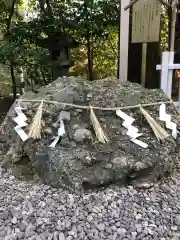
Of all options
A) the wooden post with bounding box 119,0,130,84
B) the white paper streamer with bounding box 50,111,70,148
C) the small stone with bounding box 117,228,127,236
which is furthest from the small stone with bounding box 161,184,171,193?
the wooden post with bounding box 119,0,130,84

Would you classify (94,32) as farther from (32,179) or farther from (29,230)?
(29,230)

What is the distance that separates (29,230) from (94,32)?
251cm

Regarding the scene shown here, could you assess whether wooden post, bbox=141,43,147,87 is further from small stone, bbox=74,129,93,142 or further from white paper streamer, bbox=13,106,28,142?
white paper streamer, bbox=13,106,28,142

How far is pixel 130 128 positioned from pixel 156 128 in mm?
173

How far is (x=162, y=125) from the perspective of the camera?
1882mm

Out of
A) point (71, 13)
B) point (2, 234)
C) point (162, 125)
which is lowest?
point (2, 234)

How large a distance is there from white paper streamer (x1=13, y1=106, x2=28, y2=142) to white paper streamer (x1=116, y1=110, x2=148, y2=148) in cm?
61

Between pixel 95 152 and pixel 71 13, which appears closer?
pixel 95 152

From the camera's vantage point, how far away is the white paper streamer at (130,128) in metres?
1.71

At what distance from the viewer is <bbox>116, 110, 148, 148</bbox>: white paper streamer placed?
1.71 metres

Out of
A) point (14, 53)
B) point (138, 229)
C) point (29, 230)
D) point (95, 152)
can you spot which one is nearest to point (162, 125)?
point (95, 152)

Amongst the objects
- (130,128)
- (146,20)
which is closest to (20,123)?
(130,128)

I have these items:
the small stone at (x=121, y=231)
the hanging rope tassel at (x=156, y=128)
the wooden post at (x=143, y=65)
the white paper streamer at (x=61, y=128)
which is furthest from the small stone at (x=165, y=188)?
the wooden post at (x=143, y=65)

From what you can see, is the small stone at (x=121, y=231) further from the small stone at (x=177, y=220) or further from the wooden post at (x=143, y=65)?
the wooden post at (x=143, y=65)
